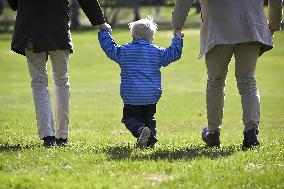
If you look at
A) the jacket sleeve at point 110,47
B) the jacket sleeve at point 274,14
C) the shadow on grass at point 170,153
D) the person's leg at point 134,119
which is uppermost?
the jacket sleeve at point 274,14

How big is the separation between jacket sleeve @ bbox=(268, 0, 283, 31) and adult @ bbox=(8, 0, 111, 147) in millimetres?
1858

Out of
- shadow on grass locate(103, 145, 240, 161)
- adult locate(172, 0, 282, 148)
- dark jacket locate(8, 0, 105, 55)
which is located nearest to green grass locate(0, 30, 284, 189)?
shadow on grass locate(103, 145, 240, 161)

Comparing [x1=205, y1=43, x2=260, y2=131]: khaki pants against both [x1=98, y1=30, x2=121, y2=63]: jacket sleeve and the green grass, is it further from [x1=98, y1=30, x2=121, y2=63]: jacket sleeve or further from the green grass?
[x1=98, y1=30, x2=121, y2=63]: jacket sleeve

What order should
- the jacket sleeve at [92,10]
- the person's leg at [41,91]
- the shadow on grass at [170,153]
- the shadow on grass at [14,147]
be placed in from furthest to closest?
the jacket sleeve at [92,10]
the person's leg at [41,91]
the shadow on grass at [14,147]
the shadow on grass at [170,153]

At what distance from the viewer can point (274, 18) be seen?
787 centimetres

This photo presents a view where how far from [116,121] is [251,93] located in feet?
25.1

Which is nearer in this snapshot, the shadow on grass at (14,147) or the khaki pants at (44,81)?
the shadow on grass at (14,147)

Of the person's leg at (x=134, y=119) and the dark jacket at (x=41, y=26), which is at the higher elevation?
the dark jacket at (x=41, y=26)

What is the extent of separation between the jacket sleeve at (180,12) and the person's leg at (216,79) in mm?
492

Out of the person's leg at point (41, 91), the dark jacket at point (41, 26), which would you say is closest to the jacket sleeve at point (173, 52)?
the dark jacket at point (41, 26)

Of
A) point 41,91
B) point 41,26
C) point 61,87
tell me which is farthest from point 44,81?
point 41,26

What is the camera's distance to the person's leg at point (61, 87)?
8.06 meters

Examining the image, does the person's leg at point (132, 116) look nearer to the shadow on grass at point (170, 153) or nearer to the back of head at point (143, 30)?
the shadow on grass at point (170, 153)

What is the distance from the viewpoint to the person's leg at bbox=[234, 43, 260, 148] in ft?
24.6
